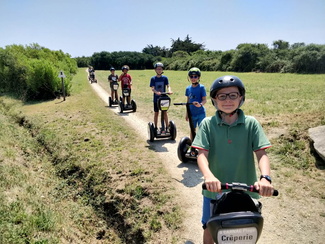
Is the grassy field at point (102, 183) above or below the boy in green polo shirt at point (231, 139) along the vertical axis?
below

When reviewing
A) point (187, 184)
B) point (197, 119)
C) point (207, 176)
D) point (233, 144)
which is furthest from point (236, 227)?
point (197, 119)

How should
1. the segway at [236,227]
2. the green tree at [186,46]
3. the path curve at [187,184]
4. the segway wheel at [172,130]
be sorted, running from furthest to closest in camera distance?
1. the green tree at [186,46]
2. the segway wheel at [172,130]
3. the path curve at [187,184]
4. the segway at [236,227]

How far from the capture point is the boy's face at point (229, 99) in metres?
2.30

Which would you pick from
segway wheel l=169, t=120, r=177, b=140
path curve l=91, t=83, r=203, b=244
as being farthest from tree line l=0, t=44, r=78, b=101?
segway wheel l=169, t=120, r=177, b=140

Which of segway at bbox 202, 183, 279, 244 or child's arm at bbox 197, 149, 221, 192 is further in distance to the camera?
child's arm at bbox 197, 149, 221, 192

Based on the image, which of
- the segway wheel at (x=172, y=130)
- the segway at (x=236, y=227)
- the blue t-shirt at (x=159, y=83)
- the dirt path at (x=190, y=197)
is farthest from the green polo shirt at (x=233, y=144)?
the segway wheel at (x=172, y=130)

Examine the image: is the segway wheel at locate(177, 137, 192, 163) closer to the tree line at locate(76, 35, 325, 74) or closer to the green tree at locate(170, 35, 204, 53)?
the tree line at locate(76, 35, 325, 74)

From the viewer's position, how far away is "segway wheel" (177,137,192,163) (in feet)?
18.9

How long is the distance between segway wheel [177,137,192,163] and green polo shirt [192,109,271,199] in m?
3.36

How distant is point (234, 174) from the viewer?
2.34 meters

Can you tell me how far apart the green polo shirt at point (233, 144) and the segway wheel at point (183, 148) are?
11.0 feet

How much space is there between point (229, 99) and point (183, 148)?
3580 mm

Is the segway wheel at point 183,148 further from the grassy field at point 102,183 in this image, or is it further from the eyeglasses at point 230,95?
the eyeglasses at point 230,95

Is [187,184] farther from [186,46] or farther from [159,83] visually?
[186,46]
